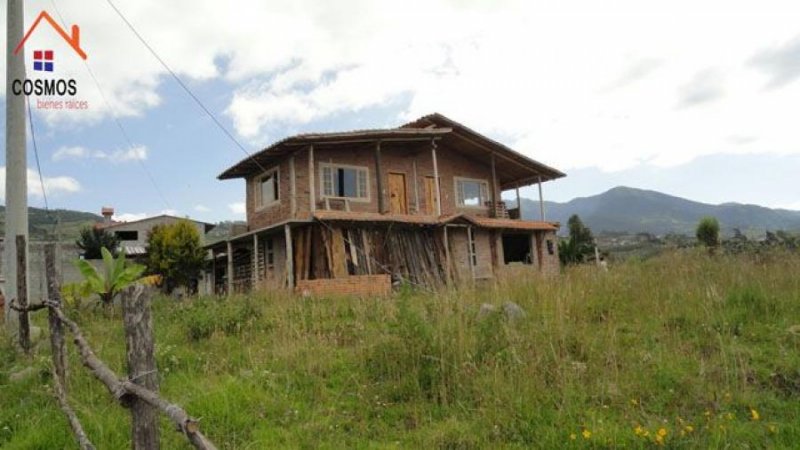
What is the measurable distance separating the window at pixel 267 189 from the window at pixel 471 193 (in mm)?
7512

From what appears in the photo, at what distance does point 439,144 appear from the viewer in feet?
72.4

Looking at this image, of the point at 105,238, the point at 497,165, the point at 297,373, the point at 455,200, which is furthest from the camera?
the point at 105,238

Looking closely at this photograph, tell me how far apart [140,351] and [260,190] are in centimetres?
1852

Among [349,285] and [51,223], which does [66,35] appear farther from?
[51,223]

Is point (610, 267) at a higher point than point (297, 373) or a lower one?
higher

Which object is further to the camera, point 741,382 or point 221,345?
point 221,345

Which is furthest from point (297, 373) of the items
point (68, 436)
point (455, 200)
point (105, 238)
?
point (105, 238)

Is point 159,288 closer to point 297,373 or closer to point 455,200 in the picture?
point 455,200

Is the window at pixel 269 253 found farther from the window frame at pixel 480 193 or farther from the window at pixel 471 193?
the window at pixel 471 193

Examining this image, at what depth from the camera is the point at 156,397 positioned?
246 centimetres

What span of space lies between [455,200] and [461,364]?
17385 millimetres

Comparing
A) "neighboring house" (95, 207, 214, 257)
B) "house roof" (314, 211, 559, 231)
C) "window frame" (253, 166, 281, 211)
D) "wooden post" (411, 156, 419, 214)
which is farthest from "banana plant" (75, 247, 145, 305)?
"neighboring house" (95, 207, 214, 257)

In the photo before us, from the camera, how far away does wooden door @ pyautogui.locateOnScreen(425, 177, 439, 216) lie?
69.1 ft

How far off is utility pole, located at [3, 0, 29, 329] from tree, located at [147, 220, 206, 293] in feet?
56.1
